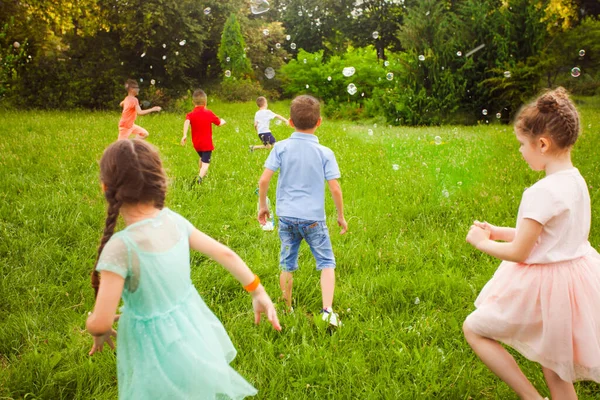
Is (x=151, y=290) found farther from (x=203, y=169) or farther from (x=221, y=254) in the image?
(x=203, y=169)

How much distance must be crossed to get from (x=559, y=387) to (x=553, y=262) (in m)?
0.81

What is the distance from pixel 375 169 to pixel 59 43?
2023cm

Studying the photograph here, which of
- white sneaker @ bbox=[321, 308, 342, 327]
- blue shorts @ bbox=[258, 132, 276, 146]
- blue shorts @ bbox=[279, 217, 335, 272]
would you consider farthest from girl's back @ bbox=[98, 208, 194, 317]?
blue shorts @ bbox=[258, 132, 276, 146]

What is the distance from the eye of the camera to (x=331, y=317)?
3955 millimetres

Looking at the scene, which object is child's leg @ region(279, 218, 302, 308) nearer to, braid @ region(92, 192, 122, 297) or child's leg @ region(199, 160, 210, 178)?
braid @ region(92, 192, 122, 297)

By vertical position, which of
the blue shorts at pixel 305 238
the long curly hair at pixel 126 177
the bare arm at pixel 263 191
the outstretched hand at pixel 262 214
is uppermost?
the long curly hair at pixel 126 177

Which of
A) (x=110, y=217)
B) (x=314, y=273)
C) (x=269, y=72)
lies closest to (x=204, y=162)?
(x=314, y=273)

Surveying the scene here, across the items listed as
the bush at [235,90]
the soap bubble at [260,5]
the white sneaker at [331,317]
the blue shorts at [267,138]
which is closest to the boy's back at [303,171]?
the white sneaker at [331,317]

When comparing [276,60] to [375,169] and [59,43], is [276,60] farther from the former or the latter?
[375,169]

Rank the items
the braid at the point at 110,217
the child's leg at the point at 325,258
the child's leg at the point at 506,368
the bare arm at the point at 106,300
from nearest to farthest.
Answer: the bare arm at the point at 106,300 → the braid at the point at 110,217 → the child's leg at the point at 506,368 → the child's leg at the point at 325,258

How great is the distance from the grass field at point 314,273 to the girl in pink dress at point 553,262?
0.85 meters

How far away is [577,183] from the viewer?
2.49 metres

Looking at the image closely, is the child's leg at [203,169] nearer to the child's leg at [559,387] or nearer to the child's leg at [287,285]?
the child's leg at [287,285]

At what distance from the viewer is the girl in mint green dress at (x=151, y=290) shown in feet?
6.64
